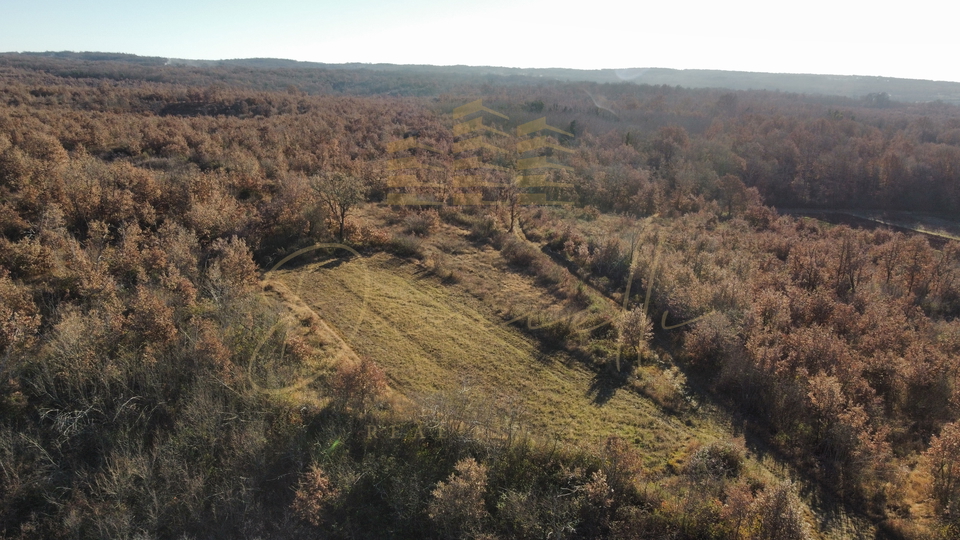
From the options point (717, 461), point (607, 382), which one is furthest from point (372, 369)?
point (717, 461)

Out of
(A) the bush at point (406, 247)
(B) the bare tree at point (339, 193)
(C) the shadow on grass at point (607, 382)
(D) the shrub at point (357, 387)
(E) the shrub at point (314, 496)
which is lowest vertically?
(C) the shadow on grass at point (607, 382)

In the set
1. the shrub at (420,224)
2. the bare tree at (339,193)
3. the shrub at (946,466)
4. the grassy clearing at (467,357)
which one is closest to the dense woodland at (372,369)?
the shrub at (946,466)

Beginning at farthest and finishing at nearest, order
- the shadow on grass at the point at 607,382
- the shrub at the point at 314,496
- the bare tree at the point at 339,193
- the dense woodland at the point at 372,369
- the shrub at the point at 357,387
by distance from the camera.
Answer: the bare tree at the point at 339,193 < the shadow on grass at the point at 607,382 < the shrub at the point at 357,387 < the dense woodland at the point at 372,369 < the shrub at the point at 314,496

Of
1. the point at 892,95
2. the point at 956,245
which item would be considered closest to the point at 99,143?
the point at 956,245

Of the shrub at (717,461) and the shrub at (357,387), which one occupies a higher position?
the shrub at (357,387)

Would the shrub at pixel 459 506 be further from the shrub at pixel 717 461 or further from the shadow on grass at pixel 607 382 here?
the shadow on grass at pixel 607 382

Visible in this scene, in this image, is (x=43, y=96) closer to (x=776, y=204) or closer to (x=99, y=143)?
(x=99, y=143)

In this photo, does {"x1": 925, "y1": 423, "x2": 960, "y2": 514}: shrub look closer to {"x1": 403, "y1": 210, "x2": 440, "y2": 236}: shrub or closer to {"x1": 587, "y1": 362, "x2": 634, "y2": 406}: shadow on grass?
→ {"x1": 587, "y1": 362, "x2": 634, "y2": 406}: shadow on grass

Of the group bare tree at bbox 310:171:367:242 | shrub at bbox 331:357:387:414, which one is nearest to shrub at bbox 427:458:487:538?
shrub at bbox 331:357:387:414

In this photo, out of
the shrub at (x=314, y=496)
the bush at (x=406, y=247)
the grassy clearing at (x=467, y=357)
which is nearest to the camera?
the shrub at (x=314, y=496)
